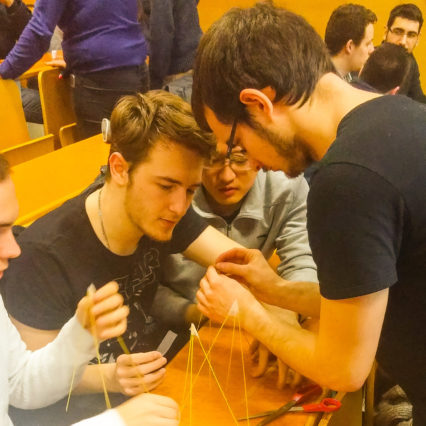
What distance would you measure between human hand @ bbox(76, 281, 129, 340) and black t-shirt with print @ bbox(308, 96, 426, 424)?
1.01 feet

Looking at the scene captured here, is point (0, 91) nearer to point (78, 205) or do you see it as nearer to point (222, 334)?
point (78, 205)

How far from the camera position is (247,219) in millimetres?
1535

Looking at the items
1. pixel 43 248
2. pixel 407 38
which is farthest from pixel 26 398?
pixel 407 38

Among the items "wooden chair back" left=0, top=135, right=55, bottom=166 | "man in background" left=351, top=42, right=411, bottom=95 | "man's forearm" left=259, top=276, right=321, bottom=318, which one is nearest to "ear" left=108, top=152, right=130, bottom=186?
"man's forearm" left=259, top=276, right=321, bottom=318

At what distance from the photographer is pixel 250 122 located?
93cm

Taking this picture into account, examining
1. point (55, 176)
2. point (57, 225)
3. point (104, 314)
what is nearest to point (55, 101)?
point (55, 176)

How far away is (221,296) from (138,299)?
0.83 ft

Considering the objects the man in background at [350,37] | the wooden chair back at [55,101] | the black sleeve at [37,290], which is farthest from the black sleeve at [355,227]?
the man in background at [350,37]

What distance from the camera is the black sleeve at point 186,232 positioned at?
1386 mm

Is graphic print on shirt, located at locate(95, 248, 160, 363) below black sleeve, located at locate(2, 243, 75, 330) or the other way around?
below

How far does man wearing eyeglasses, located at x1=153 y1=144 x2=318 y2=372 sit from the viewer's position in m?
1.42

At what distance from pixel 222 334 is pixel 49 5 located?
65.3 inches

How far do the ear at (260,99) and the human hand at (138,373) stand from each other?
0.49 m

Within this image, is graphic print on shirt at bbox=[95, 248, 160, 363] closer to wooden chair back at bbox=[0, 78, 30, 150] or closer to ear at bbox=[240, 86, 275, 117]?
ear at bbox=[240, 86, 275, 117]
